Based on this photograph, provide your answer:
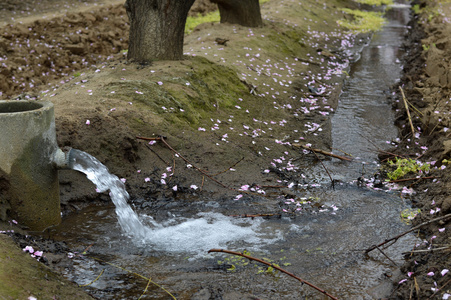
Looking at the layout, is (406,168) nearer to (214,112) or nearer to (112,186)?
(214,112)

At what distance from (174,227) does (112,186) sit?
0.88m

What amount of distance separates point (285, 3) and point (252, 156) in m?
11.2

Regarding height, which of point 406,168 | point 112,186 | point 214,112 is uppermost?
point 214,112

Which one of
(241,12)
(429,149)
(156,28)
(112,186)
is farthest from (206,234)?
(241,12)

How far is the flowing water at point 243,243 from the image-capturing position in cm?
399

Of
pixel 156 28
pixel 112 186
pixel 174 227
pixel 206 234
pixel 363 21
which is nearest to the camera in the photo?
pixel 206 234

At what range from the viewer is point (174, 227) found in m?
5.08

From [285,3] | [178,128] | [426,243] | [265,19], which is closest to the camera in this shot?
[426,243]

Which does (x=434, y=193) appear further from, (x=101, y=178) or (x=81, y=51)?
(x=81, y=51)

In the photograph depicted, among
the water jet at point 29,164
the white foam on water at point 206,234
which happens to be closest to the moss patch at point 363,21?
the white foam on water at point 206,234

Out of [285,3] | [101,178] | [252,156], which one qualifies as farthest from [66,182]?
[285,3]

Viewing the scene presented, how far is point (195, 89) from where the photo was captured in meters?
7.40

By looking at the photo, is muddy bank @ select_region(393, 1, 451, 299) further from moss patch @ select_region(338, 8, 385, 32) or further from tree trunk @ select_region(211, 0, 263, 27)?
tree trunk @ select_region(211, 0, 263, 27)

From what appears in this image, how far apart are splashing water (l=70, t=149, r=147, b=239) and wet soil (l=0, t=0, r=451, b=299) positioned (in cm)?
21
